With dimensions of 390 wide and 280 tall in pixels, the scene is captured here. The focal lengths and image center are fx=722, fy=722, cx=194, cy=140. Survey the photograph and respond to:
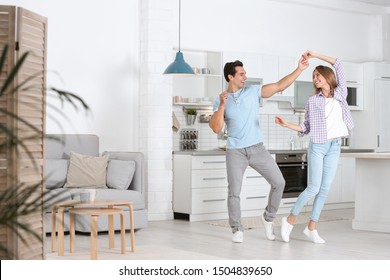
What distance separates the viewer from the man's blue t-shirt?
6387 mm

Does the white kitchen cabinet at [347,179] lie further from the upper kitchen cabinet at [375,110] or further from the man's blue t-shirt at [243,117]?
the man's blue t-shirt at [243,117]

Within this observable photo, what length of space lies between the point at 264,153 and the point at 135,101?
2645mm

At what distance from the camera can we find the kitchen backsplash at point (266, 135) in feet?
29.9

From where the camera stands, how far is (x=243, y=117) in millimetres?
6383

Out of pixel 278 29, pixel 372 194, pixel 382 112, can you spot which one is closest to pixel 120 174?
pixel 372 194

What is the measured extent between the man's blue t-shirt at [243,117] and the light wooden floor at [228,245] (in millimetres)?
935

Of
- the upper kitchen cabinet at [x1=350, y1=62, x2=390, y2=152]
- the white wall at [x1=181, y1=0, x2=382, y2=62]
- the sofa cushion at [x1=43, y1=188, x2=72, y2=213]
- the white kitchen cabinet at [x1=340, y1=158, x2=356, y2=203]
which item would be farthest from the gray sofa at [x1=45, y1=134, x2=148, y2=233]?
the upper kitchen cabinet at [x1=350, y1=62, x2=390, y2=152]

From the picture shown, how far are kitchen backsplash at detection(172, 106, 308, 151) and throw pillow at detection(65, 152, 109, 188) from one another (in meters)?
1.60

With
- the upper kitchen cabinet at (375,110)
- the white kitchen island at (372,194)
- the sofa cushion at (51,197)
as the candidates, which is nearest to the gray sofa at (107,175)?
the sofa cushion at (51,197)

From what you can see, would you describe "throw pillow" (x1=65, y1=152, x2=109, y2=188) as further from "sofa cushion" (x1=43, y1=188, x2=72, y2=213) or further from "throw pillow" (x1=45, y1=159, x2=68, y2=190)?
"sofa cushion" (x1=43, y1=188, x2=72, y2=213)

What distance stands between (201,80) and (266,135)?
1.35 metres

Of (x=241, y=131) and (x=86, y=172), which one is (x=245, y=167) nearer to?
(x=241, y=131)
